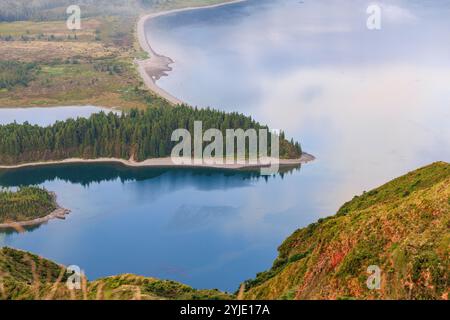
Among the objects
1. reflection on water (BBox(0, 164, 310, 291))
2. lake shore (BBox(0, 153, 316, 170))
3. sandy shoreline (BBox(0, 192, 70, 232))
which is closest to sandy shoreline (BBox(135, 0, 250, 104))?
lake shore (BBox(0, 153, 316, 170))

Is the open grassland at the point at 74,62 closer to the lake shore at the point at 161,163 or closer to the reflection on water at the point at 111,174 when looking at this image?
the lake shore at the point at 161,163

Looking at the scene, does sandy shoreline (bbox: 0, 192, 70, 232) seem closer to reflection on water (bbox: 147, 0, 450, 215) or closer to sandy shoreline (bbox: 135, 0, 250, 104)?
reflection on water (bbox: 147, 0, 450, 215)

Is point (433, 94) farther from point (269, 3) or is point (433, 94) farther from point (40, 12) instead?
point (40, 12)

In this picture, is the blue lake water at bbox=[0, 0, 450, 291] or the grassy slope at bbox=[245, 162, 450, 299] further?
the blue lake water at bbox=[0, 0, 450, 291]

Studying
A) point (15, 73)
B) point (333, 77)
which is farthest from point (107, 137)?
point (15, 73)

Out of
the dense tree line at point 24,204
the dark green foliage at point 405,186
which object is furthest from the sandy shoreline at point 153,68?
the dark green foliage at point 405,186

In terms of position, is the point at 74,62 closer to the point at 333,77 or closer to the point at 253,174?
the point at 333,77

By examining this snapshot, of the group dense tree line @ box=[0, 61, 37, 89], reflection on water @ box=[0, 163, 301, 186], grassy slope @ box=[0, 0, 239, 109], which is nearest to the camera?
reflection on water @ box=[0, 163, 301, 186]
